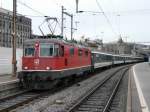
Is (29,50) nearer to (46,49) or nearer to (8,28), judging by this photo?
(46,49)

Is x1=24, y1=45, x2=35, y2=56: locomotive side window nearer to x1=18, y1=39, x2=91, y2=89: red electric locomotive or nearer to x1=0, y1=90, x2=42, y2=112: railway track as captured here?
x1=18, y1=39, x2=91, y2=89: red electric locomotive

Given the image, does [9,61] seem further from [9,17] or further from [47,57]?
[9,17]

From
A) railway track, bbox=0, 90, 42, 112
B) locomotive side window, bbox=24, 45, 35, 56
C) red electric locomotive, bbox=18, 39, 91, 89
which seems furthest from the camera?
locomotive side window, bbox=24, 45, 35, 56

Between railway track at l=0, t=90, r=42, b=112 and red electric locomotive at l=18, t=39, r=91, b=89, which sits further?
red electric locomotive at l=18, t=39, r=91, b=89

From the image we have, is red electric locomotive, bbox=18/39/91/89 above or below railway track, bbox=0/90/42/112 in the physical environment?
above

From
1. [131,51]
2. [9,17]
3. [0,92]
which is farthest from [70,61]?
[131,51]

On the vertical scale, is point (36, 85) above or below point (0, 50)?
below

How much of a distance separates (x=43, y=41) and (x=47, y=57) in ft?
3.27

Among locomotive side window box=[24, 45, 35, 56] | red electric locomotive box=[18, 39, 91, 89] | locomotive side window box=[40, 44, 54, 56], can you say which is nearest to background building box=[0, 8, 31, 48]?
locomotive side window box=[24, 45, 35, 56]

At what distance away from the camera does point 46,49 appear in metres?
20.7

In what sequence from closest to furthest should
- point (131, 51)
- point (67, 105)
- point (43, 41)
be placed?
point (67, 105)
point (43, 41)
point (131, 51)

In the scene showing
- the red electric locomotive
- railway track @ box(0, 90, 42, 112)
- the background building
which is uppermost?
the background building

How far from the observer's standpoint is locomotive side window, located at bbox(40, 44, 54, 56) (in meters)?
20.5

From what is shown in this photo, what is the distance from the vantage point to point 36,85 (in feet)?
66.4
